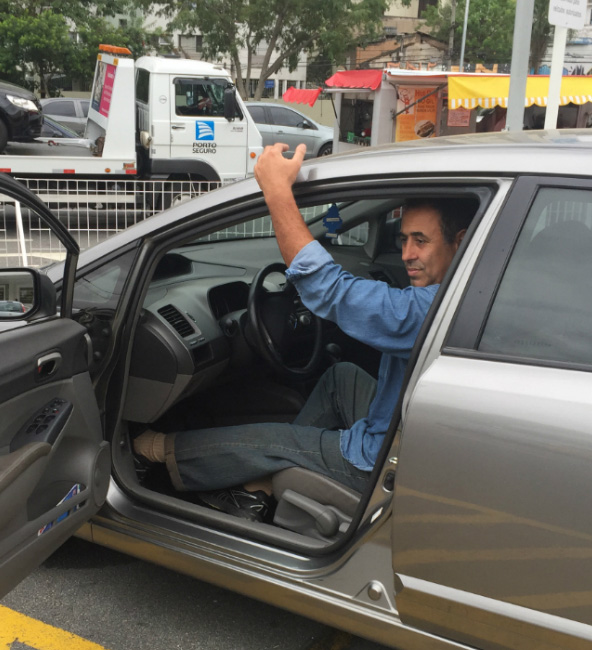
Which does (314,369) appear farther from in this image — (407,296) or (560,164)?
(560,164)

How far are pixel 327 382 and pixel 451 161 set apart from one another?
1.18 meters

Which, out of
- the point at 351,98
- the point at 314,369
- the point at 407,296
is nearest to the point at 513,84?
the point at 314,369

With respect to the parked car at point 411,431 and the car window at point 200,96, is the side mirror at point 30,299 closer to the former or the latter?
the parked car at point 411,431

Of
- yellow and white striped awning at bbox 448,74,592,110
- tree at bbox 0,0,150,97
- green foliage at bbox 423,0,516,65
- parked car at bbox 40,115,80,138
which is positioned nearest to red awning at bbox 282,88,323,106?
yellow and white striped awning at bbox 448,74,592,110

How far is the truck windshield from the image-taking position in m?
11.5

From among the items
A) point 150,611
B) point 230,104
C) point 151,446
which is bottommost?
point 150,611

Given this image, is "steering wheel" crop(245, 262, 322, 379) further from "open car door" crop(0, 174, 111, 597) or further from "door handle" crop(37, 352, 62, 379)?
"door handle" crop(37, 352, 62, 379)

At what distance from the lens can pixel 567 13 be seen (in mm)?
5941

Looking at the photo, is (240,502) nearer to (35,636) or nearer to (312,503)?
(312,503)

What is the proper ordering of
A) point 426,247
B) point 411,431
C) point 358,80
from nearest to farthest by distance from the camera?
1. point 411,431
2. point 426,247
3. point 358,80

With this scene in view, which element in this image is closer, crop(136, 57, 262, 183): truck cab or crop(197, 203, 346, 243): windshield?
crop(197, 203, 346, 243): windshield

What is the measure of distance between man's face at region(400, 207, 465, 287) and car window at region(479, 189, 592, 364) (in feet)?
1.31

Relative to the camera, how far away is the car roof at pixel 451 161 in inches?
69.7

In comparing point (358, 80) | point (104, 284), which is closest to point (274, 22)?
point (358, 80)
